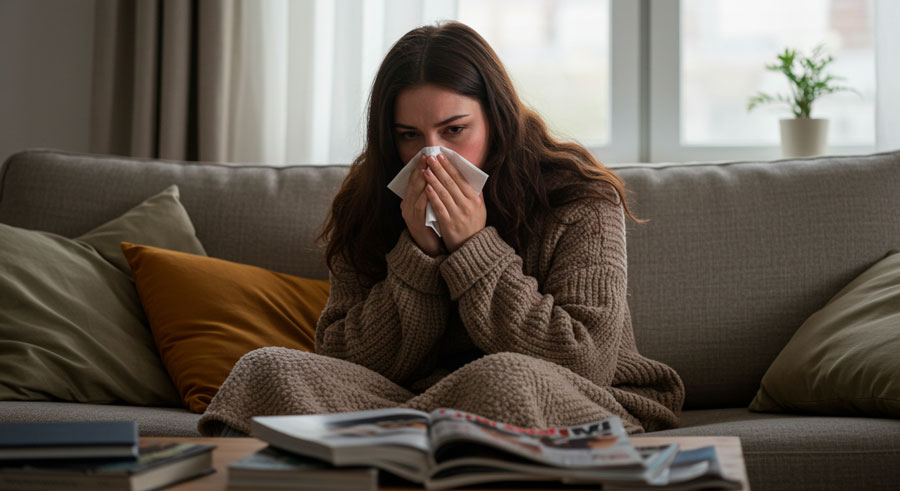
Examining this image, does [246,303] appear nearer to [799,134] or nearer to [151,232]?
[151,232]

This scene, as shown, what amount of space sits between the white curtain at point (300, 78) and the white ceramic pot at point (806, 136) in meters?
1.17

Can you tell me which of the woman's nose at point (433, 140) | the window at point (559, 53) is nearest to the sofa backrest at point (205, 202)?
the woman's nose at point (433, 140)

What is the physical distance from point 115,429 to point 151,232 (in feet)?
3.52

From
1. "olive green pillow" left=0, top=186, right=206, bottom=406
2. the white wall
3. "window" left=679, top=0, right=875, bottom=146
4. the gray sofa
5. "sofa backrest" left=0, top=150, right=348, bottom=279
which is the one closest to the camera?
"olive green pillow" left=0, top=186, right=206, bottom=406

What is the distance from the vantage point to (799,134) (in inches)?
94.8

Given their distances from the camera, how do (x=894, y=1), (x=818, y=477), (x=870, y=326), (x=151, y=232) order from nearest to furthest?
1. (x=818, y=477)
2. (x=870, y=326)
3. (x=151, y=232)
4. (x=894, y=1)

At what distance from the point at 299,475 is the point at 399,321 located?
740 millimetres

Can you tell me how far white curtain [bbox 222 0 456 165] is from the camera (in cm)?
267

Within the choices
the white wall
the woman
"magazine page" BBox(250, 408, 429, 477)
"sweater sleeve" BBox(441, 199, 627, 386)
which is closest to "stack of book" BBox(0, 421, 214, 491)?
"magazine page" BBox(250, 408, 429, 477)

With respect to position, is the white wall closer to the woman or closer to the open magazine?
the woman

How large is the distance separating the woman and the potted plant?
944 mm

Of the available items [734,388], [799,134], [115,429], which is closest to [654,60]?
[799,134]

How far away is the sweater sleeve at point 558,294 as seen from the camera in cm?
142

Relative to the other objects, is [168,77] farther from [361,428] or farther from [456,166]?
[361,428]
